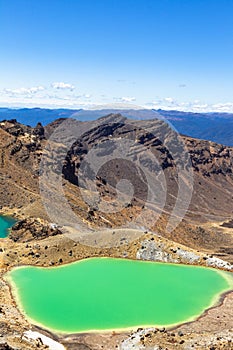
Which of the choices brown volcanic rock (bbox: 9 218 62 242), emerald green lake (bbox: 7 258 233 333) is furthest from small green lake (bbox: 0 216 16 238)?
emerald green lake (bbox: 7 258 233 333)

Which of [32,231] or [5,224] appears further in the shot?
[5,224]

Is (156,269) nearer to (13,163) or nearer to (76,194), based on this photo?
(76,194)

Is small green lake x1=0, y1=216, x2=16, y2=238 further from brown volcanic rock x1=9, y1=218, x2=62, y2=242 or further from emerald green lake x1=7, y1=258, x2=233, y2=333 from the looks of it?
emerald green lake x1=7, y1=258, x2=233, y2=333

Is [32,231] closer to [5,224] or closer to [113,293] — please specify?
[5,224]

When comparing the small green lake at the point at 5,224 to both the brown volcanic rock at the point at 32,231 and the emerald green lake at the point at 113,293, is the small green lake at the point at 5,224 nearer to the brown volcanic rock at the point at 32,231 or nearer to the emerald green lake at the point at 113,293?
the brown volcanic rock at the point at 32,231

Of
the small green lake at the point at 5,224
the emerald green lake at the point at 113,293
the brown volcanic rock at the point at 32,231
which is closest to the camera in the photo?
the emerald green lake at the point at 113,293

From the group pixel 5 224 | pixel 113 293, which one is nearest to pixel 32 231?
pixel 5 224

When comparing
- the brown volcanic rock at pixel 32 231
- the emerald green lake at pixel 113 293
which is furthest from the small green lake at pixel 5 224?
the emerald green lake at pixel 113 293
